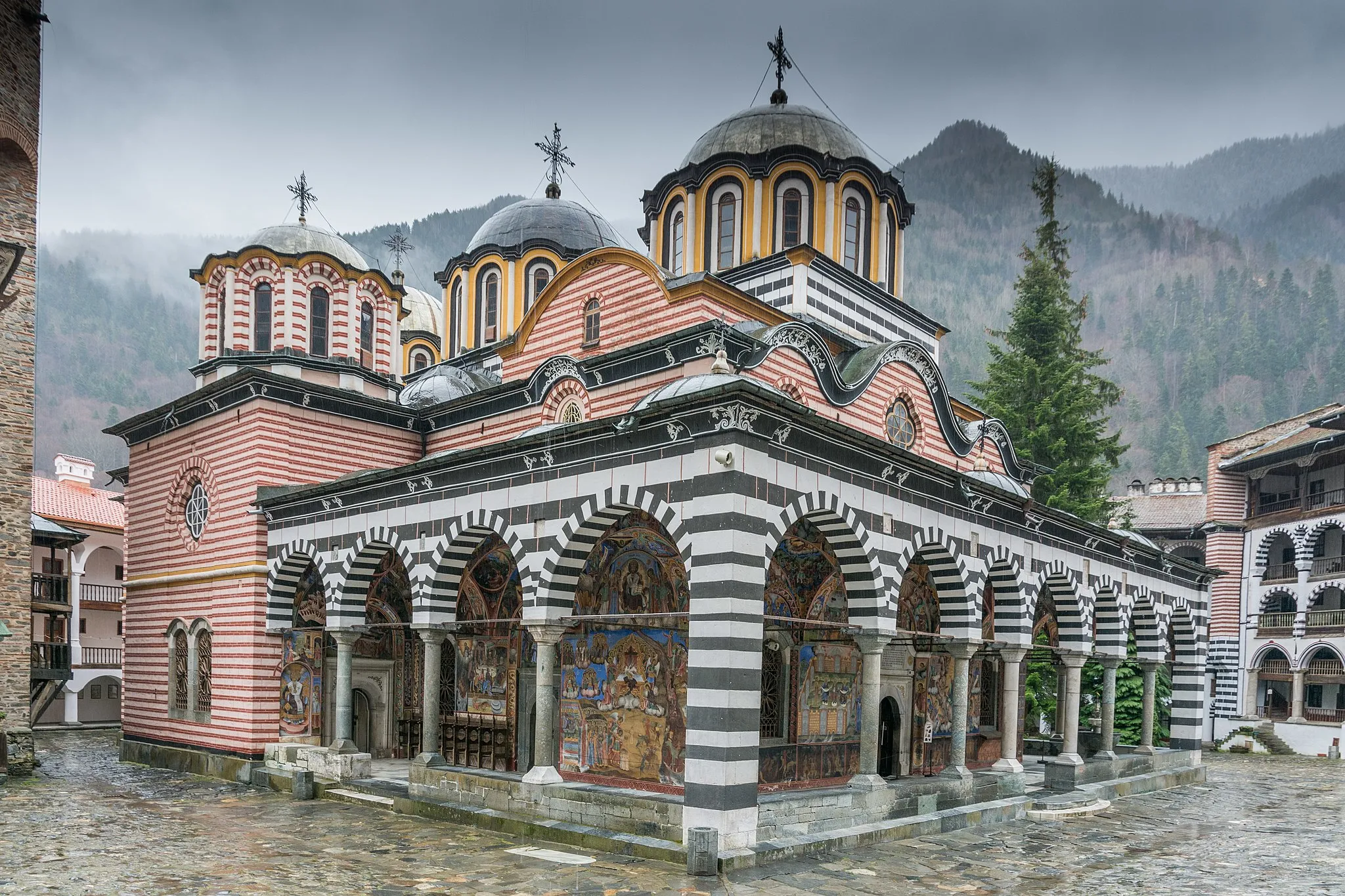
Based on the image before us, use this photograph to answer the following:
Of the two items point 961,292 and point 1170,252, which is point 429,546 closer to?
point 961,292

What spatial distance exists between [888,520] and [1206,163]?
13665 cm

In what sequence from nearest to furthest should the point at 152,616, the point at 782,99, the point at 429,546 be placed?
the point at 429,546
the point at 152,616
the point at 782,99

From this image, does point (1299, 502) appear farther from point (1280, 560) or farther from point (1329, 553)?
point (1280, 560)

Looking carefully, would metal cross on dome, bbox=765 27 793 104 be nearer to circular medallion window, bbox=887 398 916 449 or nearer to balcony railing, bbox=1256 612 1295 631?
circular medallion window, bbox=887 398 916 449

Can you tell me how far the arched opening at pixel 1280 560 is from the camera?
3142 centimetres

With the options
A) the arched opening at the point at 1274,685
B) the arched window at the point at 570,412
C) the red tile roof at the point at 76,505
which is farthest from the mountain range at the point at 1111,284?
the arched window at the point at 570,412

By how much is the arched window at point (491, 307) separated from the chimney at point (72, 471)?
17.8 metres

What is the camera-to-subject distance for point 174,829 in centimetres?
1184

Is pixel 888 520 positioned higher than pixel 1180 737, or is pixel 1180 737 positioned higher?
pixel 888 520

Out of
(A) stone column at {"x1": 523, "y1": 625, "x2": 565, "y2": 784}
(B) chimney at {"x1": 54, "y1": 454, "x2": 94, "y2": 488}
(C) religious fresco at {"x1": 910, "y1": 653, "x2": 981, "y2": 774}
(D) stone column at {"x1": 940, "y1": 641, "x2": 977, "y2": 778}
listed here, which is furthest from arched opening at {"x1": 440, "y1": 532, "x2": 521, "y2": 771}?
(B) chimney at {"x1": 54, "y1": 454, "x2": 94, "y2": 488}

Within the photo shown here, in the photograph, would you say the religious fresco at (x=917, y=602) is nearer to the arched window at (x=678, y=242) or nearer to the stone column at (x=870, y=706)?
the stone column at (x=870, y=706)

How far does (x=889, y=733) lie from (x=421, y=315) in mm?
20150

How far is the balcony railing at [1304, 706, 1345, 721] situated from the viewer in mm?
28312

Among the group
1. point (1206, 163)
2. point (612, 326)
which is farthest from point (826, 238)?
point (1206, 163)
